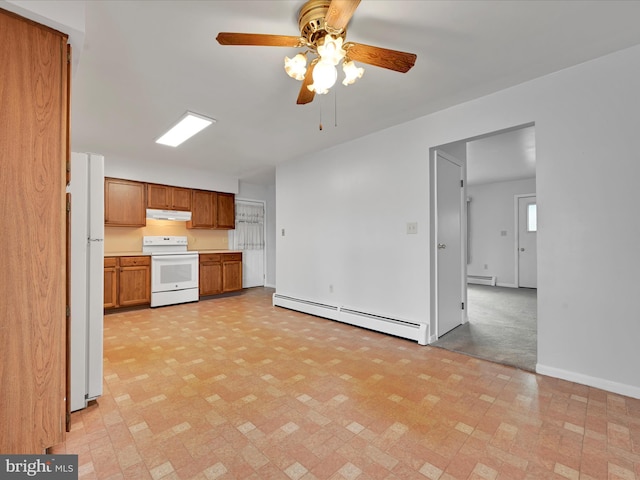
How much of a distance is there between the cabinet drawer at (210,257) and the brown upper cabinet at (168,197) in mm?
935

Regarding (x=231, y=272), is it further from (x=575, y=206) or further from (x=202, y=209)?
(x=575, y=206)

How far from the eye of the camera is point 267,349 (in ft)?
9.64

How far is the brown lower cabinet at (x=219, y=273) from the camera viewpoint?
5578 millimetres

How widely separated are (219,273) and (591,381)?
18.0 feet

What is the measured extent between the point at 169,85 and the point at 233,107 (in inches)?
23.8

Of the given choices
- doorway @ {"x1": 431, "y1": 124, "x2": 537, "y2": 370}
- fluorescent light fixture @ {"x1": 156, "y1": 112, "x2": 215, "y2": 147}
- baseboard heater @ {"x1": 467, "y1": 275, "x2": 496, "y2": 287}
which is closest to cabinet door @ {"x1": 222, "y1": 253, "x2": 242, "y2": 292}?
fluorescent light fixture @ {"x1": 156, "y1": 112, "x2": 215, "y2": 147}

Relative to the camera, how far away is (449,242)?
11.6 ft

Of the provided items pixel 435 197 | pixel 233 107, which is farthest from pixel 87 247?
Answer: pixel 435 197

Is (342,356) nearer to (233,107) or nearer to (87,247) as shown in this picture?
(87,247)

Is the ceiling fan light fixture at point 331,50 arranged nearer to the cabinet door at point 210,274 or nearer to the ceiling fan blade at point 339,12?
the ceiling fan blade at point 339,12

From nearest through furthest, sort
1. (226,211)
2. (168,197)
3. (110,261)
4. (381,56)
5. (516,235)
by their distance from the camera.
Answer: (381,56) → (110,261) → (168,197) → (226,211) → (516,235)

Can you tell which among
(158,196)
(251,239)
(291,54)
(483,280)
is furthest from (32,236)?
(483,280)

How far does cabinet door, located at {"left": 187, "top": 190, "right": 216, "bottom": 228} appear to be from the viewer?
18.6 feet

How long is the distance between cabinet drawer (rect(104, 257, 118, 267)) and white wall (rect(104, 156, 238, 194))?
134 cm
